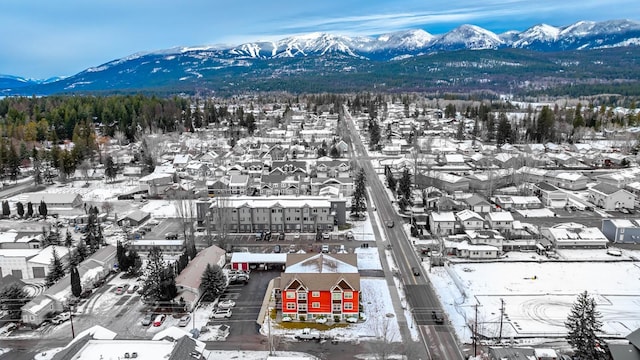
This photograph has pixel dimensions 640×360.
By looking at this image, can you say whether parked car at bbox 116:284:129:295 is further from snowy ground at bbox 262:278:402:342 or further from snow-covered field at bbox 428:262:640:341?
snow-covered field at bbox 428:262:640:341

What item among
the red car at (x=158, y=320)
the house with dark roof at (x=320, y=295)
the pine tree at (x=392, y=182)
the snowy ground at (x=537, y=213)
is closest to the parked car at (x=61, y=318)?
the red car at (x=158, y=320)

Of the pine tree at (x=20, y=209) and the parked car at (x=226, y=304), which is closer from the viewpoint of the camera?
the parked car at (x=226, y=304)

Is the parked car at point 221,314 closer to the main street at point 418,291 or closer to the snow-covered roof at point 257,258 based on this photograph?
the snow-covered roof at point 257,258

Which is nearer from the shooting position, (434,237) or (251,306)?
(251,306)

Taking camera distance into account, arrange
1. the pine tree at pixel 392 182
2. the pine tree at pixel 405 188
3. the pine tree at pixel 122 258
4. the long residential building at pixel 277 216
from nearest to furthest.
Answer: the pine tree at pixel 122 258 → the long residential building at pixel 277 216 → the pine tree at pixel 405 188 → the pine tree at pixel 392 182

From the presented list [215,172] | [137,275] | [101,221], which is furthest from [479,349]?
[215,172]

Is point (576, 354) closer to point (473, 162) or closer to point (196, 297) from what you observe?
point (196, 297)
